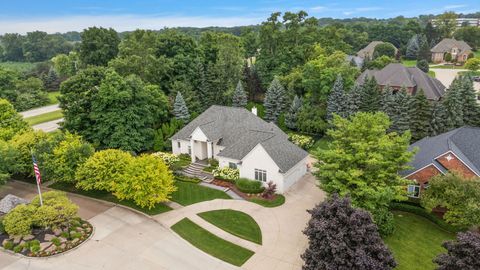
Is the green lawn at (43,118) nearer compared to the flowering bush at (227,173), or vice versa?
the flowering bush at (227,173)

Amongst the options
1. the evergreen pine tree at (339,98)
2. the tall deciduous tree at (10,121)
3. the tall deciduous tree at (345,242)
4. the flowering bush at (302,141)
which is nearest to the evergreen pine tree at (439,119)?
the evergreen pine tree at (339,98)

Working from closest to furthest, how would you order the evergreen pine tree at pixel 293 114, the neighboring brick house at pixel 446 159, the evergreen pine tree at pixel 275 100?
the neighboring brick house at pixel 446 159 < the evergreen pine tree at pixel 293 114 < the evergreen pine tree at pixel 275 100

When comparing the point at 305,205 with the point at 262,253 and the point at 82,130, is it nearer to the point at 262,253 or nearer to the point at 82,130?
the point at 262,253

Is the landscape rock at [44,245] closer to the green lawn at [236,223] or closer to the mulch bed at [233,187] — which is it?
the green lawn at [236,223]

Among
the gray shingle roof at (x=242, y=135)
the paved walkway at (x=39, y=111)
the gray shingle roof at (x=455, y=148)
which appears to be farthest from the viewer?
the paved walkway at (x=39, y=111)

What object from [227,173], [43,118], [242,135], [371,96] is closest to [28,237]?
[227,173]

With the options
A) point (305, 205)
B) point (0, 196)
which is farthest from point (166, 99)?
point (305, 205)

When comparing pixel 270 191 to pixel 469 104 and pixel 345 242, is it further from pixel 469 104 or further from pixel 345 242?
pixel 469 104
